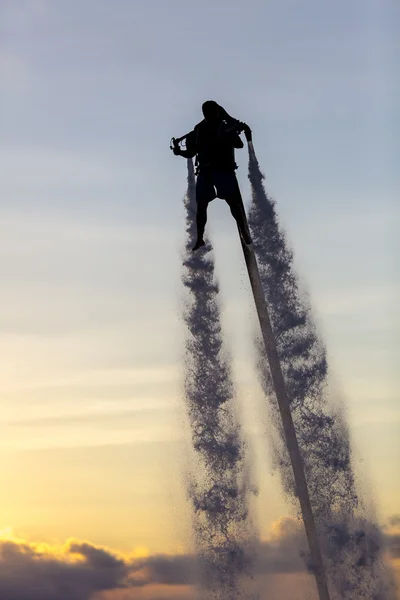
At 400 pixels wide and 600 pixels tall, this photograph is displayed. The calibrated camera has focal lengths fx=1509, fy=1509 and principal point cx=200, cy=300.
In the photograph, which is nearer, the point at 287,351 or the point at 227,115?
the point at 227,115

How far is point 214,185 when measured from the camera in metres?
73.2

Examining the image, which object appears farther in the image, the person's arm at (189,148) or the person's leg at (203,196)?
the person's arm at (189,148)

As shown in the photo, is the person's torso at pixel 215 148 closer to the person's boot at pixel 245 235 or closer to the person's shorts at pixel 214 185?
the person's shorts at pixel 214 185

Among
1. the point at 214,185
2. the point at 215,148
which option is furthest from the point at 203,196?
the point at 215,148

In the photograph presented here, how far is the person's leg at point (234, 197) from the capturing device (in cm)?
7306

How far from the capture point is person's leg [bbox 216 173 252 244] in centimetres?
7306

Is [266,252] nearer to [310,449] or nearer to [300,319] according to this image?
[300,319]

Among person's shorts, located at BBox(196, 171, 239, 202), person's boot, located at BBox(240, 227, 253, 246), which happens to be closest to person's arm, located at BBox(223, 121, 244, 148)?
person's shorts, located at BBox(196, 171, 239, 202)

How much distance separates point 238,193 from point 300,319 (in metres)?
18.0

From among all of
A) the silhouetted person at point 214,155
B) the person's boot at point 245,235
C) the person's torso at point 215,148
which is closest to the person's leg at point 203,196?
the silhouetted person at point 214,155

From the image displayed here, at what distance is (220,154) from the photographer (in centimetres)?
7312

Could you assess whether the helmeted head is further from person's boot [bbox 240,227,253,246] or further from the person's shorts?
person's boot [bbox 240,227,253,246]

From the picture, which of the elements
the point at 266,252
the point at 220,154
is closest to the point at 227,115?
the point at 220,154

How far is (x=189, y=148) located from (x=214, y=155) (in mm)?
1395
